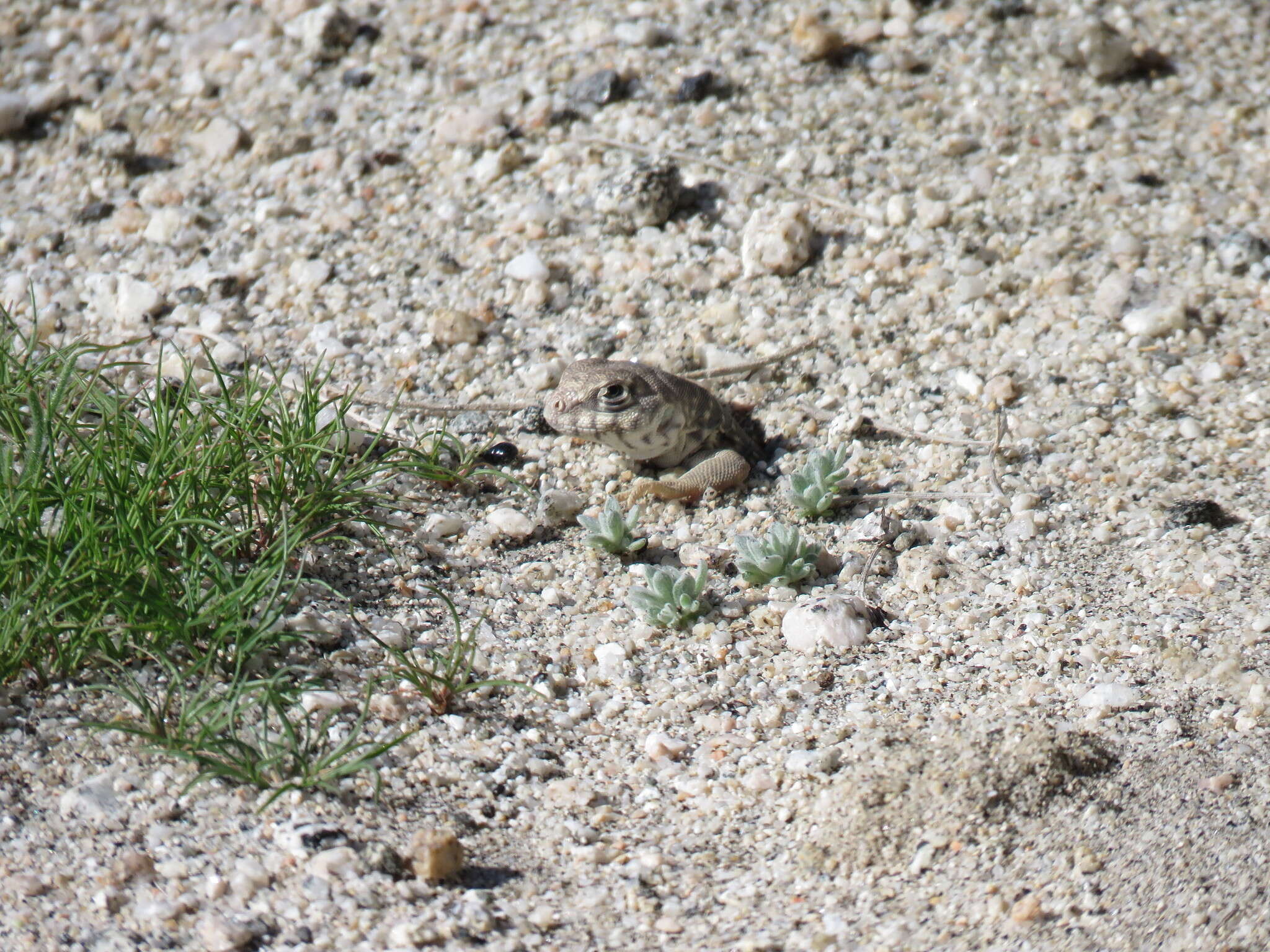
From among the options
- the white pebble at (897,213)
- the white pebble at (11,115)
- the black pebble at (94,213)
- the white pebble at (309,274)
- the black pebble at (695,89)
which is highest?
the white pebble at (11,115)

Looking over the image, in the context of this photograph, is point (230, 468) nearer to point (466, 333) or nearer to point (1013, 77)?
point (466, 333)

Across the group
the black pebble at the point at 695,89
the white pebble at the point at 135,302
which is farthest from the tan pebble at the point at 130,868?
the black pebble at the point at 695,89

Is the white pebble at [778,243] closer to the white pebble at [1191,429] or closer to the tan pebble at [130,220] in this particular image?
the white pebble at [1191,429]

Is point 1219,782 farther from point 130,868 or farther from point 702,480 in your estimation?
point 130,868

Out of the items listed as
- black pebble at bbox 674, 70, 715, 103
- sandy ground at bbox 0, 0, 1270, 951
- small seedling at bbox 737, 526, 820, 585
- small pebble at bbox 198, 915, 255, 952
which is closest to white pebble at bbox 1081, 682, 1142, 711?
sandy ground at bbox 0, 0, 1270, 951

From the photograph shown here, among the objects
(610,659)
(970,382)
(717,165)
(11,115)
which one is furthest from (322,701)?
(11,115)

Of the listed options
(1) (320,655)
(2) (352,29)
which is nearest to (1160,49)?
(2) (352,29)

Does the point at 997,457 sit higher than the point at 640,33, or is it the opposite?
the point at 640,33

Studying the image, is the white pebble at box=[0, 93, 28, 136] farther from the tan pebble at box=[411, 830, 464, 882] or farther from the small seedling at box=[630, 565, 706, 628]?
the tan pebble at box=[411, 830, 464, 882]
